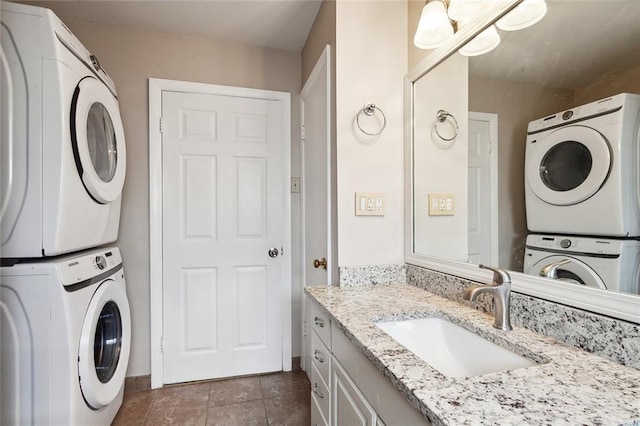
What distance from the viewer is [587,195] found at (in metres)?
0.85

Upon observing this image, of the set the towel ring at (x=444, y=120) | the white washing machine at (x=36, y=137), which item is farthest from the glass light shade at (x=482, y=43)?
the white washing machine at (x=36, y=137)

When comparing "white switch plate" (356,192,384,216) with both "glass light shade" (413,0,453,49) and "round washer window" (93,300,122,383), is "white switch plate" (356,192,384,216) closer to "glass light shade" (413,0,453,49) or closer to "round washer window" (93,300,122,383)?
"glass light shade" (413,0,453,49)

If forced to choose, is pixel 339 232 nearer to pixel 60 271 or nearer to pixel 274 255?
pixel 274 255

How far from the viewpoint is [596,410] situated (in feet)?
1.77

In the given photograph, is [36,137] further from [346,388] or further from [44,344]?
[346,388]

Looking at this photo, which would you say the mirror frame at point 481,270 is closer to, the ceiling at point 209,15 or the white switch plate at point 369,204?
the white switch plate at point 369,204

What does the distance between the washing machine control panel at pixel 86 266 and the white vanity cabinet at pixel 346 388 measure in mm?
1028

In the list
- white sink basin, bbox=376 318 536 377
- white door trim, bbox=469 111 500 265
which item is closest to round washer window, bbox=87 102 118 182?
white sink basin, bbox=376 318 536 377

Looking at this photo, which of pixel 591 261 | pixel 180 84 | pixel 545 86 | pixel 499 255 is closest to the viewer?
pixel 591 261

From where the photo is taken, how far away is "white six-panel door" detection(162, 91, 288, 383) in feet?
6.64

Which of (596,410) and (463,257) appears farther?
(463,257)

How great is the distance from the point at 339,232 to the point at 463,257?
22.7 inches

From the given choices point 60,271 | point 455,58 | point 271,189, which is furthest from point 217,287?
point 455,58

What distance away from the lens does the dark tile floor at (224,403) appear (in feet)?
5.58
